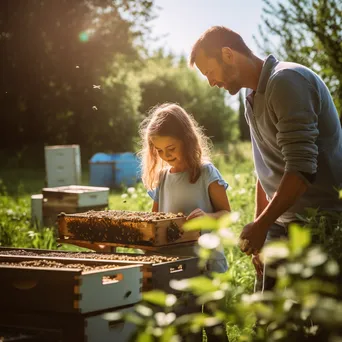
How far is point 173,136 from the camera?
445 centimetres

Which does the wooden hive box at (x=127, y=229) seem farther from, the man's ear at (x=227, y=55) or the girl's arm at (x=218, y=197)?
the man's ear at (x=227, y=55)

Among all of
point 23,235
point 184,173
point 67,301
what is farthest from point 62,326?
point 23,235

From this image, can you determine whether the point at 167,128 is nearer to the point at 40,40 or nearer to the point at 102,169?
the point at 102,169

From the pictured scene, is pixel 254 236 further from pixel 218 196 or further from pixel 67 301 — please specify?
pixel 218 196

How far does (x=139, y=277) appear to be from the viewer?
329 cm

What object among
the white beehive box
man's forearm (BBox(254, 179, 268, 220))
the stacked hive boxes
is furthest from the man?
the white beehive box

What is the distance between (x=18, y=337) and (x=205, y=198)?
5.74ft

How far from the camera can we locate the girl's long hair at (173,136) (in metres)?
4.48

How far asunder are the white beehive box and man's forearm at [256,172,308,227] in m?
8.03

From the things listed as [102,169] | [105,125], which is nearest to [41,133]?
[105,125]

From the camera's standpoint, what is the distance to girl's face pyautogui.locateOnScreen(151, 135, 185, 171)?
14.5ft

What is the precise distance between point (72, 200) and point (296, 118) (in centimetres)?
555

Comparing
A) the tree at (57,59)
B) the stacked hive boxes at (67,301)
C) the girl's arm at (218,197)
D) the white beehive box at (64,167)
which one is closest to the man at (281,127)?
the girl's arm at (218,197)

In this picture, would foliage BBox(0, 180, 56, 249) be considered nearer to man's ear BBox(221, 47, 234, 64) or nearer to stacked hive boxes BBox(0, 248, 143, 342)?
stacked hive boxes BBox(0, 248, 143, 342)
